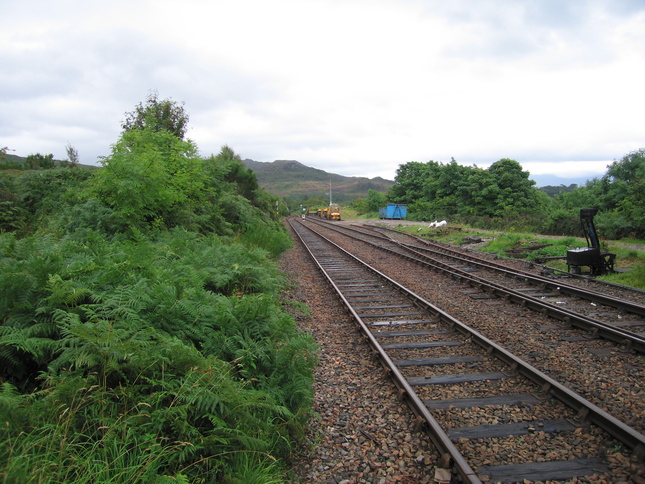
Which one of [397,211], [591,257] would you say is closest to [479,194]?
[397,211]

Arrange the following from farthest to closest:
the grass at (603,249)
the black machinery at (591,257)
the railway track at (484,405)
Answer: the black machinery at (591,257) → the grass at (603,249) → the railway track at (484,405)

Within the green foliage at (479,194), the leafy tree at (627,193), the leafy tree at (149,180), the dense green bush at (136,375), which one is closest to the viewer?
the dense green bush at (136,375)

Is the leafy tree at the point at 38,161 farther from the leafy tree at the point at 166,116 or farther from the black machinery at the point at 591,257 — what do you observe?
the black machinery at the point at 591,257

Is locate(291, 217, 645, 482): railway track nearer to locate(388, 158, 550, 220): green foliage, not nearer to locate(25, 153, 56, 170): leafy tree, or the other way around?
locate(25, 153, 56, 170): leafy tree

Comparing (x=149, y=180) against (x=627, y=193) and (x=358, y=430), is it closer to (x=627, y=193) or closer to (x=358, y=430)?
(x=358, y=430)

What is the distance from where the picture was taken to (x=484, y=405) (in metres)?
4.11

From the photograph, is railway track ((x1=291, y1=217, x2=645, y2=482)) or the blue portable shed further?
the blue portable shed

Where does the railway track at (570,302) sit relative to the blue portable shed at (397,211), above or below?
below

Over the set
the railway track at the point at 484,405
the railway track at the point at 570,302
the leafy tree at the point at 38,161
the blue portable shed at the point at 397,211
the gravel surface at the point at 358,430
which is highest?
the leafy tree at the point at 38,161

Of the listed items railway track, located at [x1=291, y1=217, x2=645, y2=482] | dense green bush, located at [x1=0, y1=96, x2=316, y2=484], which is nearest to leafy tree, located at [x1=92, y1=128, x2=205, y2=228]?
dense green bush, located at [x1=0, y1=96, x2=316, y2=484]

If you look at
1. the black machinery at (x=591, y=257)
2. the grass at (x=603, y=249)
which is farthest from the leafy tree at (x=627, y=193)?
the black machinery at (x=591, y=257)

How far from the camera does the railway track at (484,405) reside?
126 inches

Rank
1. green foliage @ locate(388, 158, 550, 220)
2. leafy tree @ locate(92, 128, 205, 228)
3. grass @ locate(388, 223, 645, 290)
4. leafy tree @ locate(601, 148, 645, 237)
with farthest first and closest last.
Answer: green foliage @ locate(388, 158, 550, 220), leafy tree @ locate(601, 148, 645, 237), grass @ locate(388, 223, 645, 290), leafy tree @ locate(92, 128, 205, 228)

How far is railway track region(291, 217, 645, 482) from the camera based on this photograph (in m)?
3.21
